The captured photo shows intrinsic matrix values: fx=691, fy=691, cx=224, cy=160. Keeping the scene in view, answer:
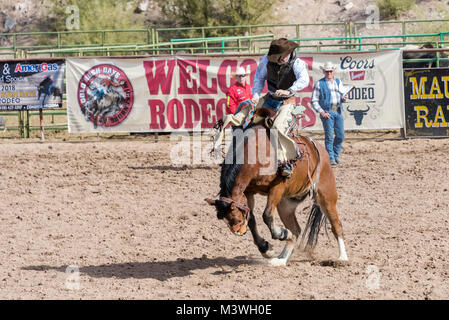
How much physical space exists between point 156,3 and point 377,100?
23.2m

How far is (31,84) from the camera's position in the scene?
15031mm

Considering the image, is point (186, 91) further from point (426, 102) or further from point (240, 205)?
point (240, 205)

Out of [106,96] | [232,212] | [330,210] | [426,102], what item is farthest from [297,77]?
[106,96]

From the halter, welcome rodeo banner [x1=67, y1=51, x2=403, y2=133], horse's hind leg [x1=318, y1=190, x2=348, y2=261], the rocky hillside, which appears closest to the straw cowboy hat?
horse's hind leg [x1=318, y1=190, x2=348, y2=261]

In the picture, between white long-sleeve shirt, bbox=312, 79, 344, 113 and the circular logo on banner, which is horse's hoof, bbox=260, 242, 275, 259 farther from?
the circular logo on banner

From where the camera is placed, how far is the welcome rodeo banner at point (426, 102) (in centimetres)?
1407

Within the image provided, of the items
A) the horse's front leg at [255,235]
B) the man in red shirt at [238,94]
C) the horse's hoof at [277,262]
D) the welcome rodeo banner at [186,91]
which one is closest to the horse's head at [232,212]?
the horse's front leg at [255,235]

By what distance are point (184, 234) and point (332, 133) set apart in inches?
192

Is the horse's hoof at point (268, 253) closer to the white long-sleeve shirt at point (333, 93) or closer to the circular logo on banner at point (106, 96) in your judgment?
the white long-sleeve shirt at point (333, 93)

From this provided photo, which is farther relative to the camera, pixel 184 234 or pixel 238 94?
pixel 238 94

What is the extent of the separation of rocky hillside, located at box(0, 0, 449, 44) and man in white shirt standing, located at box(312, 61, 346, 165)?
18.6 m

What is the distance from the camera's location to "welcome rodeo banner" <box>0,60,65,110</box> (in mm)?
14938
